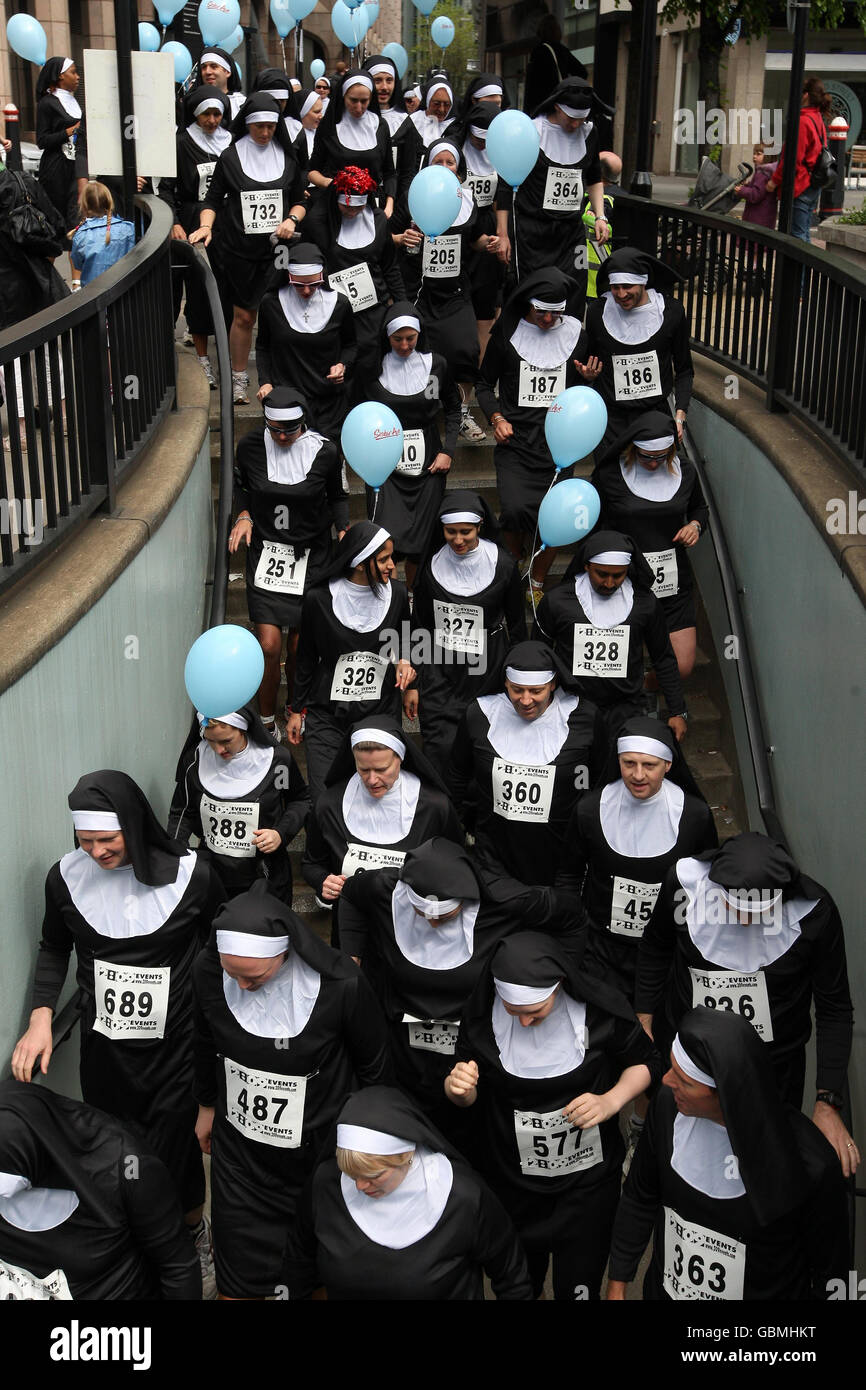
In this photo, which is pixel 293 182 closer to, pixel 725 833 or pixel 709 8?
pixel 725 833

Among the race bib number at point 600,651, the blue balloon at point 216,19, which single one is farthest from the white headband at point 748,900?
the blue balloon at point 216,19

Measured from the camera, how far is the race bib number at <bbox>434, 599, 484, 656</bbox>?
7082 mm

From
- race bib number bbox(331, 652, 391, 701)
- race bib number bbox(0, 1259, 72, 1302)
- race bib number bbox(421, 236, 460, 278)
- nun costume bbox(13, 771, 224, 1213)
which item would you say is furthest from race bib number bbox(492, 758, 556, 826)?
race bib number bbox(421, 236, 460, 278)

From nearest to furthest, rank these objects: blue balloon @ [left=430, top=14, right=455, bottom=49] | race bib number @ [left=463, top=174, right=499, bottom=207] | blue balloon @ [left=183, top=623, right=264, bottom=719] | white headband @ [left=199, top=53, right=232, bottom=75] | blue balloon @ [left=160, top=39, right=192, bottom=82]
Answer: blue balloon @ [left=183, top=623, right=264, bottom=719]
race bib number @ [left=463, top=174, right=499, bottom=207]
white headband @ [left=199, top=53, right=232, bottom=75]
blue balloon @ [left=160, top=39, right=192, bottom=82]
blue balloon @ [left=430, top=14, right=455, bottom=49]

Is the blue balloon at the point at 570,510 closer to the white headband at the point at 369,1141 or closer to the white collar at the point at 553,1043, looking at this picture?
the white collar at the point at 553,1043

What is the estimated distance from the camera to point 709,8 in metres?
16.9

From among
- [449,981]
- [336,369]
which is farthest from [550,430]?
[449,981]

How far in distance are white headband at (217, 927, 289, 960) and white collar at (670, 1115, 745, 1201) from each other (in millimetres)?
1249

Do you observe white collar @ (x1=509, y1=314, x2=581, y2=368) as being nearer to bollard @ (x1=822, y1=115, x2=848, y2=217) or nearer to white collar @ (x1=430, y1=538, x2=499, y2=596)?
white collar @ (x1=430, y1=538, x2=499, y2=596)

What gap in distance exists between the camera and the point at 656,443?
24.8 feet

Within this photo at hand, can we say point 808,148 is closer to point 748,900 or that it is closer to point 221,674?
point 221,674

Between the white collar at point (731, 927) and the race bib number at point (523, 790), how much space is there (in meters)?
1.08

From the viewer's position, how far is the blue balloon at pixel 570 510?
7402mm

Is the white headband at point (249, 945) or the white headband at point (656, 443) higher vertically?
the white headband at point (656, 443)
